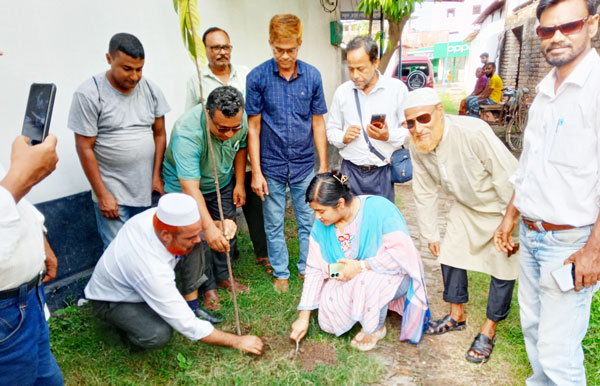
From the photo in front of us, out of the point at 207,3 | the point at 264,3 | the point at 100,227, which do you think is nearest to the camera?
the point at 100,227

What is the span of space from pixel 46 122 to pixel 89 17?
2050mm

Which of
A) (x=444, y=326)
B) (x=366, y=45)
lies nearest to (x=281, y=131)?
(x=366, y=45)

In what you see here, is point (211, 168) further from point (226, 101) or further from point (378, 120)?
point (378, 120)

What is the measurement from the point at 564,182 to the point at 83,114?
284 cm

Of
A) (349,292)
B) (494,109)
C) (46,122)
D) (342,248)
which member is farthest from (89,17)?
(494,109)

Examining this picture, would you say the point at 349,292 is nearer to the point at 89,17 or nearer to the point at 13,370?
the point at 13,370

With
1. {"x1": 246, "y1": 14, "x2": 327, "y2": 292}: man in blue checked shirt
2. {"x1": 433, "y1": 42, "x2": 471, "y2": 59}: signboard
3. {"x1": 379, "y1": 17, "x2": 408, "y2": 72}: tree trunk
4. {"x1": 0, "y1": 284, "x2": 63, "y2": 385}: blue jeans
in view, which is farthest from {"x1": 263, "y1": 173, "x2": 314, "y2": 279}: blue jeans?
{"x1": 433, "y1": 42, "x2": 471, "y2": 59}: signboard

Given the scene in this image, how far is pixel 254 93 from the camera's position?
331 cm

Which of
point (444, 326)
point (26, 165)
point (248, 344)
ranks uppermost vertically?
point (26, 165)

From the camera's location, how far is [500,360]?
8.71 ft

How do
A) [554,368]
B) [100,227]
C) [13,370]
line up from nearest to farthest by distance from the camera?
[13,370] < [554,368] < [100,227]

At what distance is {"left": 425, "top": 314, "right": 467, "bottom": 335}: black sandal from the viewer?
295 centimetres

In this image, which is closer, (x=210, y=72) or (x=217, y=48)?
(x=217, y=48)

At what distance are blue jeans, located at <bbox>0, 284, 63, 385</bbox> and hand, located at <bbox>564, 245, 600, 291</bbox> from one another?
2.34 metres
